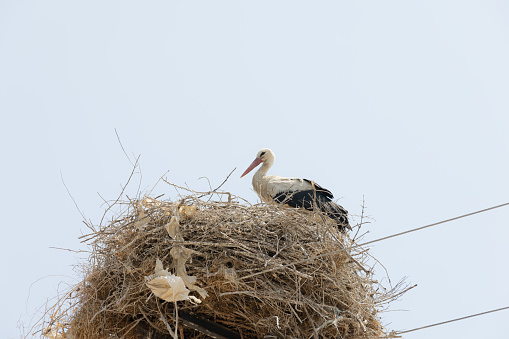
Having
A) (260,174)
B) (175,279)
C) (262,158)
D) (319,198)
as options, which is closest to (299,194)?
Result: (319,198)

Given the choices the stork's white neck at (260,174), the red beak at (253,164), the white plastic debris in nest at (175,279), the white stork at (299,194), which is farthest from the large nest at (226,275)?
the red beak at (253,164)

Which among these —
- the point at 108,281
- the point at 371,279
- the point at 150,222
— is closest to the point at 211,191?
the point at 150,222

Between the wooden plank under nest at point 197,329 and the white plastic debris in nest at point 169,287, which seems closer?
the white plastic debris in nest at point 169,287

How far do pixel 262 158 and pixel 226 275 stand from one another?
3.35 m

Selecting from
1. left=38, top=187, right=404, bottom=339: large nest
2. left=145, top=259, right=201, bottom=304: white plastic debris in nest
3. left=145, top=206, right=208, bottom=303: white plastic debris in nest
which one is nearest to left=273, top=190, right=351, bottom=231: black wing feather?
left=38, top=187, right=404, bottom=339: large nest

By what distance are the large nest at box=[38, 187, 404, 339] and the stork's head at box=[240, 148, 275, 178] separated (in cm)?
261

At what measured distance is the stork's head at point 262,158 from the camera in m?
7.19

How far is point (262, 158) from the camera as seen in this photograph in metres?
7.20

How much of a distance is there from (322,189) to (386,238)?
2293mm

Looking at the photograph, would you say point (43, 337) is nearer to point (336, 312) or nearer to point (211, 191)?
point (211, 191)

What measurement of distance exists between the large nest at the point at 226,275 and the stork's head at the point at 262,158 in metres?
2.61

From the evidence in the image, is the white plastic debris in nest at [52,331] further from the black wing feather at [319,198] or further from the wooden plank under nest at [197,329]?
the black wing feather at [319,198]

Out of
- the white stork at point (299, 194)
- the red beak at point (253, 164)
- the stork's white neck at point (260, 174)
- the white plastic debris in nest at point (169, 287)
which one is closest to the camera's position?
the white plastic debris in nest at point (169, 287)

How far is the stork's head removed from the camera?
7.19 meters
